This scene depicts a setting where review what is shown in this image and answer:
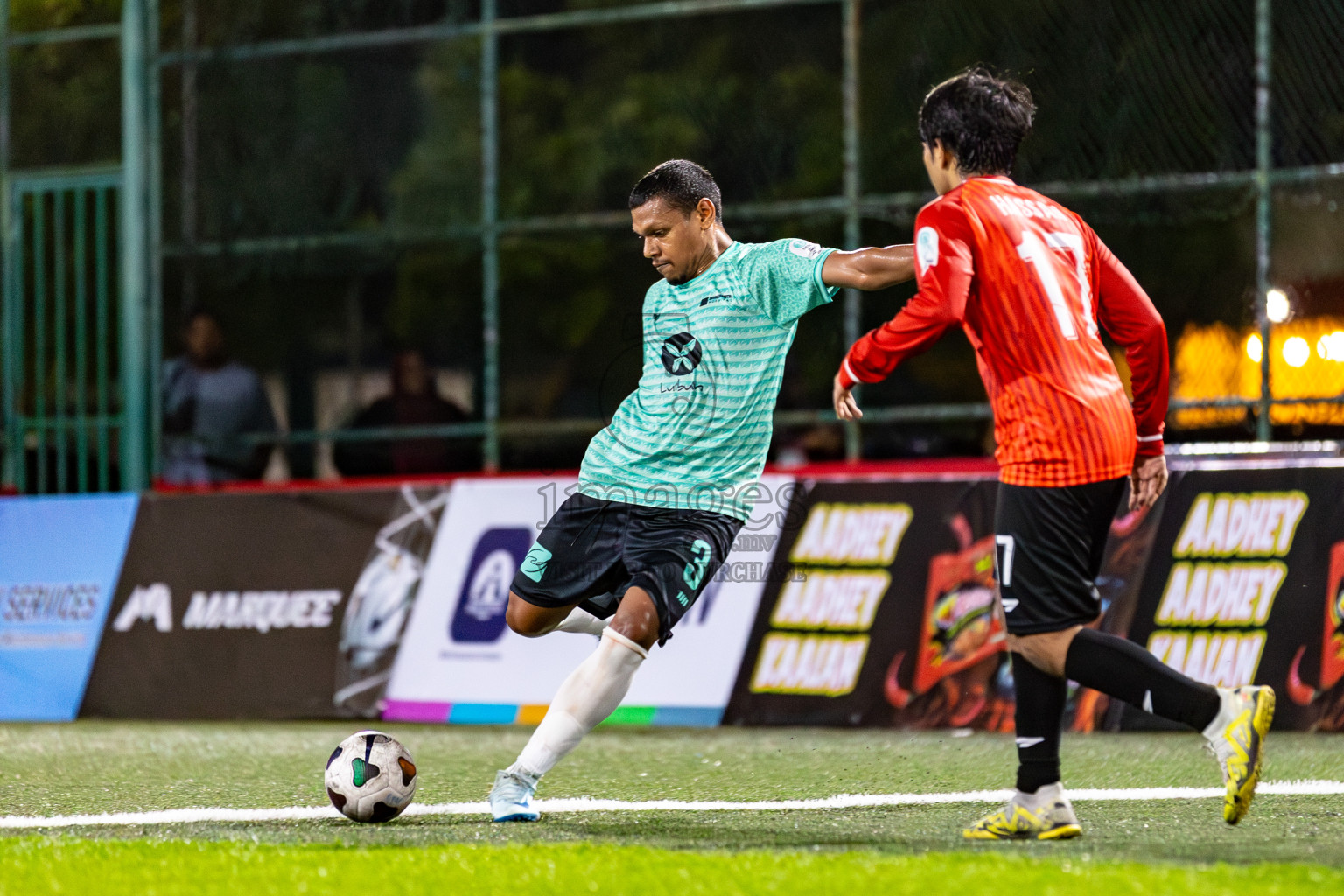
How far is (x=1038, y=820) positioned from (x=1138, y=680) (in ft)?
1.48

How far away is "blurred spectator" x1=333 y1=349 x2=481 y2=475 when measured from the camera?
11914mm

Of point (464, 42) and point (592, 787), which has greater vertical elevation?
point (464, 42)

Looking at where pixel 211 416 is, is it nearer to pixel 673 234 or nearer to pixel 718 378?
pixel 673 234

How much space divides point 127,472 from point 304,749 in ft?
16.4

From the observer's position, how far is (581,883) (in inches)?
164

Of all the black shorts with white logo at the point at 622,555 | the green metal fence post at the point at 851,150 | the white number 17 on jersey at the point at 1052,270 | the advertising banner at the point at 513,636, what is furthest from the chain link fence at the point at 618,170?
the white number 17 on jersey at the point at 1052,270

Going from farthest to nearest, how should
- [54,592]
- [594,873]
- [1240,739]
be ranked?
[54,592], [1240,739], [594,873]

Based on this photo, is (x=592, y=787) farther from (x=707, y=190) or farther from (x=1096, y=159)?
(x=1096, y=159)

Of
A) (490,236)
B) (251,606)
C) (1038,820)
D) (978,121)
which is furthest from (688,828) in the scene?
(490,236)

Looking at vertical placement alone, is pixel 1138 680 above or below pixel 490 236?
below

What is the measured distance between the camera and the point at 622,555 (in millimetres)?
5566

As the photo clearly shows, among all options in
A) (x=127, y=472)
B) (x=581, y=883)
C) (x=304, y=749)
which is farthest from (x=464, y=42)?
(x=581, y=883)

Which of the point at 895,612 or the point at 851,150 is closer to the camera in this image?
the point at 895,612

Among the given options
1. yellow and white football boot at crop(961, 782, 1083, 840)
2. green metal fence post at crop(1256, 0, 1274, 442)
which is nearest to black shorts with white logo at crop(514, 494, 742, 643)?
yellow and white football boot at crop(961, 782, 1083, 840)
